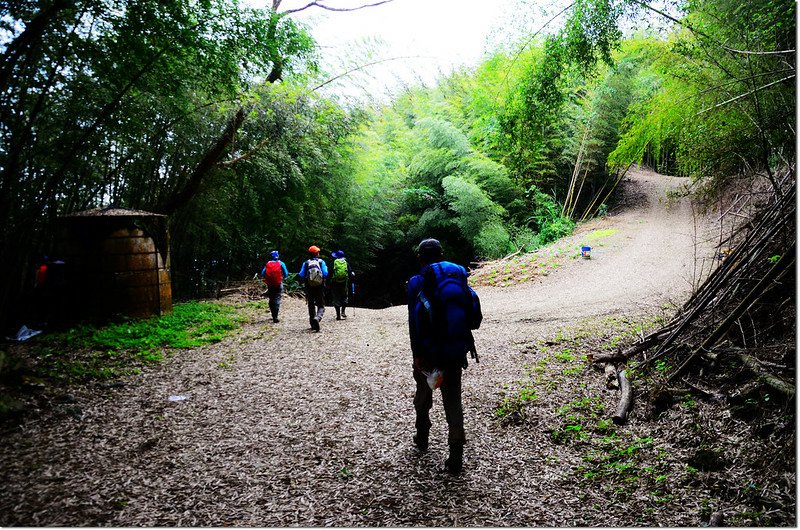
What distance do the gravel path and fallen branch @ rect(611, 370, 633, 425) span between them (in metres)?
0.13

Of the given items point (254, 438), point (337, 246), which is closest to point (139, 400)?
point (254, 438)

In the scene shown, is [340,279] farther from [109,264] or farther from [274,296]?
[109,264]

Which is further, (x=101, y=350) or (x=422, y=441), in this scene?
(x=101, y=350)

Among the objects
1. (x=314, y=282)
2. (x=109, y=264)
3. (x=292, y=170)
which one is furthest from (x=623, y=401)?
(x=292, y=170)

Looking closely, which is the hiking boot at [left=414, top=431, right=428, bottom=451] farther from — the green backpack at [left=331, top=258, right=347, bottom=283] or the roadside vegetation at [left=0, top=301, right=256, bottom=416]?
the green backpack at [left=331, top=258, right=347, bottom=283]

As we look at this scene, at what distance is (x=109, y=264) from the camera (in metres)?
6.59

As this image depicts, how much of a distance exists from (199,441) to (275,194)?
8.35 m

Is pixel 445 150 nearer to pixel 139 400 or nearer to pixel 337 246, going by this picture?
pixel 337 246

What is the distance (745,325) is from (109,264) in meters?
7.81

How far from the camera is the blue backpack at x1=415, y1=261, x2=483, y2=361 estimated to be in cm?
238

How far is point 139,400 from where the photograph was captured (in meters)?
3.64

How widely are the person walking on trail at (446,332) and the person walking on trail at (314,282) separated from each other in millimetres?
4197

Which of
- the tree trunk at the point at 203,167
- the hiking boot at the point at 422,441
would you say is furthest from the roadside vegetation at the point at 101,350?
the hiking boot at the point at 422,441

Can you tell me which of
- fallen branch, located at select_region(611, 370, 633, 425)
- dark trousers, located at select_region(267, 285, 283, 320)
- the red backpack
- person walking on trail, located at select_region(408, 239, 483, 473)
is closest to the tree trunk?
the red backpack
